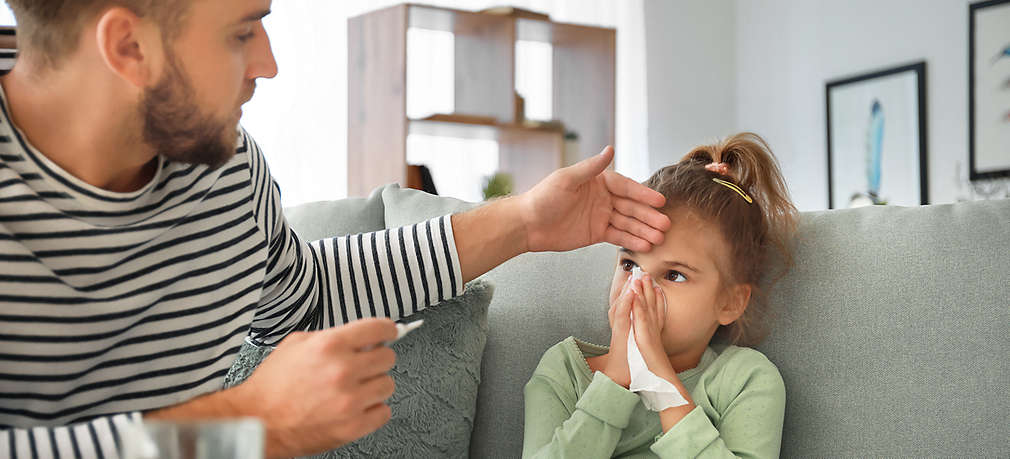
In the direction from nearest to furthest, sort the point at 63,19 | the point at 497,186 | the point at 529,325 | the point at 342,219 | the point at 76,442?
the point at 76,442
the point at 63,19
the point at 529,325
the point at 342,219
the point at 497,186

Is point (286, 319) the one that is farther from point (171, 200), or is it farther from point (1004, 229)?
point (1004, 229)

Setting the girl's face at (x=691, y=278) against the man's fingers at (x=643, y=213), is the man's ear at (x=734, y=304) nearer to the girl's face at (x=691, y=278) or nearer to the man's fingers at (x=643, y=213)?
the girl's face at (x=691, y=278)

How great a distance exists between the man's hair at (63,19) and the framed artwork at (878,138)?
11.2ft

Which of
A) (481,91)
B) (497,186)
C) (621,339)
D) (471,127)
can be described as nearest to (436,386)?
(621,339)

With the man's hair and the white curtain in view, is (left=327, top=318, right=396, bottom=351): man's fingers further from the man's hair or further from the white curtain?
the white curtain

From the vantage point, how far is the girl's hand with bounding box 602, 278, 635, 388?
4.17ft

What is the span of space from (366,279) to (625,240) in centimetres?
38

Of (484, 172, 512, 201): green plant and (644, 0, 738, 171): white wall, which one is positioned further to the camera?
(644, 0, 738, 171): white wall

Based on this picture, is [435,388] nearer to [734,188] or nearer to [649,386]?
[649,386]

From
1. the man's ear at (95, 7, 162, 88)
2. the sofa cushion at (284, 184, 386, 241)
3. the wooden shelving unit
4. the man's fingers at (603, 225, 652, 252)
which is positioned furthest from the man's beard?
the wooden shelving unit

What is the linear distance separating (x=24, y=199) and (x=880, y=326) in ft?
3.40

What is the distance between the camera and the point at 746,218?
1.33 meters

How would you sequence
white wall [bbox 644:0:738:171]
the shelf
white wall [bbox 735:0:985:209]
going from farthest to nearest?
white wall [bbox 644:0:738:171]
white wall [bbox 735:0:985:209]
the shelf

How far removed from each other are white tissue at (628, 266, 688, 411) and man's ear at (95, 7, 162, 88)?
695 millimetres
